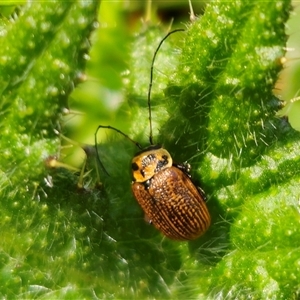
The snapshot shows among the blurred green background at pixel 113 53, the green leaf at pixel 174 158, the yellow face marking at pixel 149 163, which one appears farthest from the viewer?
the blurred green background at pixel 113 53

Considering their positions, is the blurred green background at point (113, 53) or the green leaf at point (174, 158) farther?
the blurred green background at point (113, 53)

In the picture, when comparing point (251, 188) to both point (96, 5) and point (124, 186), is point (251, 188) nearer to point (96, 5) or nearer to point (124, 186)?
point (124, 186)

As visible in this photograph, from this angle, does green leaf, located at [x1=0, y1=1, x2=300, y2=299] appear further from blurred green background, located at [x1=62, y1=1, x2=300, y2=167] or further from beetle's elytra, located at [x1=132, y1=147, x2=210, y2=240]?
blurred green background, located at [x1=62, y1=1, x2=300, y2=167]

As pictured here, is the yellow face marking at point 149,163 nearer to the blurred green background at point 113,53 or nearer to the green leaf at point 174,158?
the green leaf at point 174,158

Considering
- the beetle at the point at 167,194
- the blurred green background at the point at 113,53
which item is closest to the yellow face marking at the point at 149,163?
the beetle at the point at 167,194

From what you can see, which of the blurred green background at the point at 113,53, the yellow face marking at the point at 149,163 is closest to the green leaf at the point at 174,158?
the yellow face marking at the point at 149,163

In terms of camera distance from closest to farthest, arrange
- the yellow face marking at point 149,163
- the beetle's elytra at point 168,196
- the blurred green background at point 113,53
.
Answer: the beetle's elytra at point 168,196 → the yellow face marking at point 149,163 → the blurred green background at point 113,53

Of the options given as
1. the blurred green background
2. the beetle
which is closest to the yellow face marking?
the beetle

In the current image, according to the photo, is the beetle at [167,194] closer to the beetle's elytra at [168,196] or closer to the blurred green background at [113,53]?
the beetle's elytra at [168,196]
